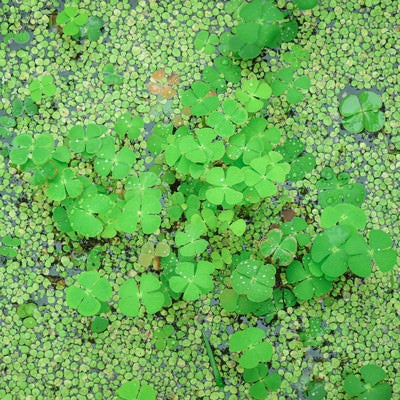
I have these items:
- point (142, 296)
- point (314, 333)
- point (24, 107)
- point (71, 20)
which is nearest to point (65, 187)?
point (24, 107)

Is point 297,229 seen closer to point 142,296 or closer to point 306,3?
point 142,296

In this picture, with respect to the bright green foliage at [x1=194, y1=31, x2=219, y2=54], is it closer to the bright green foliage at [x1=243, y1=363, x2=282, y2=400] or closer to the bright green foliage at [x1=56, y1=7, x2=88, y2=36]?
the bright green foliage at [x1=56, y1=7, x2=88, y2=36]

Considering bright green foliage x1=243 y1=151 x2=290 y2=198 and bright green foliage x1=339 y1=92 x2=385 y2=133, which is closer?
bright green foliage x1=243 y1=151 x2=290 y2=198

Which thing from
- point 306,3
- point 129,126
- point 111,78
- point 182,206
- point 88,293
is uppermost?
point 306,3

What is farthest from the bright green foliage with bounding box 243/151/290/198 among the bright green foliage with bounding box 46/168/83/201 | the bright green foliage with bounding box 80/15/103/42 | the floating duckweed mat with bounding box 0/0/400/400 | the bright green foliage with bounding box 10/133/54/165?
the bright green foliage with bounding box 80/15/103/42

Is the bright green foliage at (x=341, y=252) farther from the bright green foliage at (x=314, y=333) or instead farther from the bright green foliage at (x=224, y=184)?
the bright green foliage at (x=224, y=184)

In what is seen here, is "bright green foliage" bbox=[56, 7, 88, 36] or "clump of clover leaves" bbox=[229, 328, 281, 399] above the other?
"bright green foliage" bbox=[56, 7, 88, 36]

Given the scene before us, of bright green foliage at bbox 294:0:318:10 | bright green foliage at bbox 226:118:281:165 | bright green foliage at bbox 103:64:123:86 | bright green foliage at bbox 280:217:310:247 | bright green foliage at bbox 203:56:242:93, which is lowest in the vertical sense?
bright green foliage at bbox 280:217:310:247
